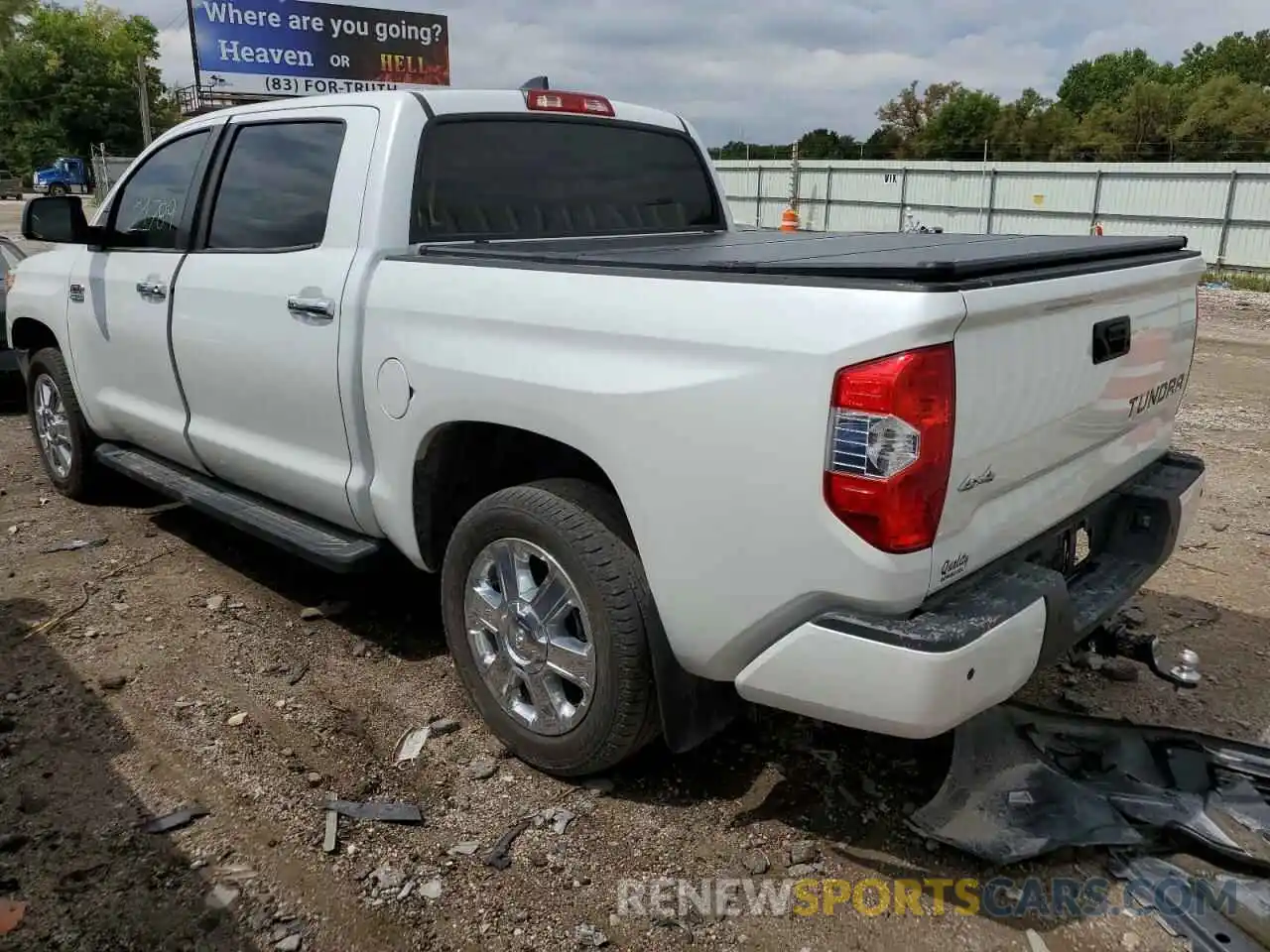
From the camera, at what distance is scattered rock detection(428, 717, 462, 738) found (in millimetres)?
3291

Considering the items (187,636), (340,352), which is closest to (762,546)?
(340,352)

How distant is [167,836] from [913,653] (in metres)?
2.05

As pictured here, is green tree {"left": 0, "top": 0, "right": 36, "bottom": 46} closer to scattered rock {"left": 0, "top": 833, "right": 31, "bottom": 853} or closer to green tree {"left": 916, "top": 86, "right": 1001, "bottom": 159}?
scattered rock {"left": 0, "top": 833, "right": 31, "bottom": 853}

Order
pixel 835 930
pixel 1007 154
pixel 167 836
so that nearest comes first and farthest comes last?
pixel 835 930 < pixel 167 836 < pixel 1007 154

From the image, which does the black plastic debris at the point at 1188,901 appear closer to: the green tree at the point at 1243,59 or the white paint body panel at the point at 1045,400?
the white paint body panel at the point at 1045,400

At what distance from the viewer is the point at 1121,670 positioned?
11.9 ft

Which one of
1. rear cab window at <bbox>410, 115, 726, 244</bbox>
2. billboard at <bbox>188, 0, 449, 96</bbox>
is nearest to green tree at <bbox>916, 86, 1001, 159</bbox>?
billboard at <bbox>188, 0, 449, 96</bbox>

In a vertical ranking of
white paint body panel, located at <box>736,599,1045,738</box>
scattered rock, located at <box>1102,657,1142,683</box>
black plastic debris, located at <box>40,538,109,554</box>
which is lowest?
black plastic debris, located at <box>40,538,109,554</box>

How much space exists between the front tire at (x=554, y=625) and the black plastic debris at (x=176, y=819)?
831 mm

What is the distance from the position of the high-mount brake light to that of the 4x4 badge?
7.80 feet

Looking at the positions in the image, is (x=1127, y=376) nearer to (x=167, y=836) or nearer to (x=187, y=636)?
(x=167, y=836)

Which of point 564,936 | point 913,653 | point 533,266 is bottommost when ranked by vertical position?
point 564,936

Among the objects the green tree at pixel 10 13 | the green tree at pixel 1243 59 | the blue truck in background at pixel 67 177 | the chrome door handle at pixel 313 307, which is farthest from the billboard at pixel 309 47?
the green tree at pixel 1243 59

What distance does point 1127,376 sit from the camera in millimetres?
2793
